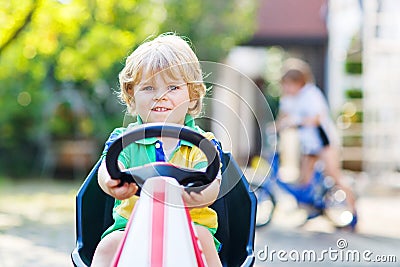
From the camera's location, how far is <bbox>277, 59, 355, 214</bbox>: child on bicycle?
286 inches

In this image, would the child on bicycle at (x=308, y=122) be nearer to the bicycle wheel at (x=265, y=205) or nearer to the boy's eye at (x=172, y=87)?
the bicycle wheel at (x=265, y=205)

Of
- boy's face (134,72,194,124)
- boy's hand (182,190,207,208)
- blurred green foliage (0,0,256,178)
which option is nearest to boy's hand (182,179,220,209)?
boy's hand (182,190,207,208)

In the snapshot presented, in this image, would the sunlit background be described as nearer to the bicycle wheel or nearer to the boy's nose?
the bicycle wheel

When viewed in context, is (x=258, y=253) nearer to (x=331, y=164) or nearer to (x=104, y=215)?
(x=331, y=164)

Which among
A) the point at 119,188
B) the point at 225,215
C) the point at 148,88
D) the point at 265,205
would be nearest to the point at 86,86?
the point at 265,205

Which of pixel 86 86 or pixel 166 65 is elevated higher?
pixel 166 65

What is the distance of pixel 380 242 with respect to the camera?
663 centimetres

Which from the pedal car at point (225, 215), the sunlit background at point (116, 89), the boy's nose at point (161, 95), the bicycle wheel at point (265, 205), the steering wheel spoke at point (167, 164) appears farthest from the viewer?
the sunlit background at point (116, 89)

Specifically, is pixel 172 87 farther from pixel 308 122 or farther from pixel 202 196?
pixel 308 122

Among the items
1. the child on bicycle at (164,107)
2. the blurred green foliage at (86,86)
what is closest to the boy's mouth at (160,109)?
the child on bicycle at (164,107)

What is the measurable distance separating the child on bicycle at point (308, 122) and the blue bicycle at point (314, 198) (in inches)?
3.0

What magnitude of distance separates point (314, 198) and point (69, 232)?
7.05 ft

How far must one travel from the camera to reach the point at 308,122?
7242mm

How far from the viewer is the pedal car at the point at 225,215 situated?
10.4ft
